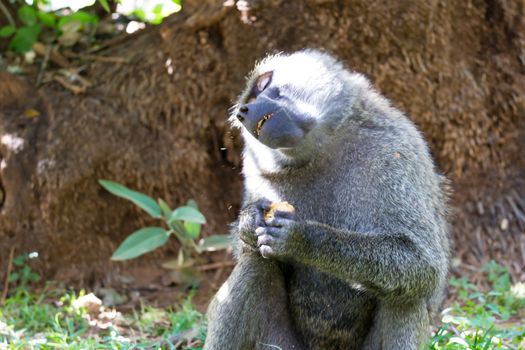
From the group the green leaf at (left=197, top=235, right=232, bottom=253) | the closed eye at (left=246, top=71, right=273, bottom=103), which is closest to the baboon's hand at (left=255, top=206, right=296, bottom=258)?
the closed eye at (left=246, top=71, right=273, bottom=103)

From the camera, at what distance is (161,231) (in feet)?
14.2

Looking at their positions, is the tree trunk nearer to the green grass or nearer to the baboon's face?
the green grass

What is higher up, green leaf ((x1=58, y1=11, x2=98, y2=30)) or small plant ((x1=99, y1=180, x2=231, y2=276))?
green leaf ((x1=58, y1=11, x2=98, y2=30))

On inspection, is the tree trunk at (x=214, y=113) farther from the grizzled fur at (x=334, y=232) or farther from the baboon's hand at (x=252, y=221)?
the baboon's hand at (x=252, y=221)

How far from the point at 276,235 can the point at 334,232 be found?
0.22 metres

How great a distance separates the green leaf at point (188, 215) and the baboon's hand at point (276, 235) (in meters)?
1.25

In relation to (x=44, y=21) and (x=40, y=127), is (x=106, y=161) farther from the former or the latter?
(x=44, y=21)

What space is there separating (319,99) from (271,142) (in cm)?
32

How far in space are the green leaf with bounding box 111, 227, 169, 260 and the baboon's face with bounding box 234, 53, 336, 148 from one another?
1.27 meters

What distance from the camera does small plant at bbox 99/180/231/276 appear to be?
4164 mm

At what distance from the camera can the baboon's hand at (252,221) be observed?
291 cm

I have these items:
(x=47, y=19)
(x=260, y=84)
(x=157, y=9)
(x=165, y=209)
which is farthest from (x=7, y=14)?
(x=260, y=84)

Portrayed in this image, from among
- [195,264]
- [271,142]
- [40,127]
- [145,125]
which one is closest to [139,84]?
[145,125]

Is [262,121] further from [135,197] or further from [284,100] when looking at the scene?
[135,197]
